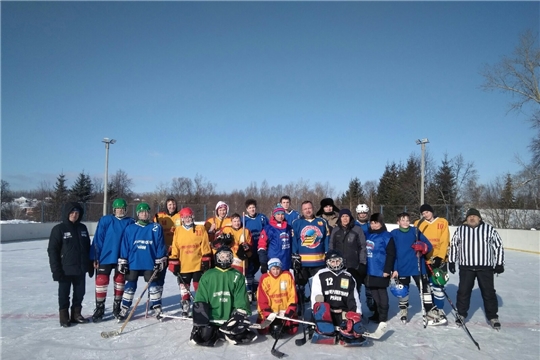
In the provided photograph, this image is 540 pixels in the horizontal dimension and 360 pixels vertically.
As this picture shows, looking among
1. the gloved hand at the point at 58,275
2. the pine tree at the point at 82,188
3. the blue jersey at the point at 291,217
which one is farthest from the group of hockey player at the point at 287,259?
the pine tree at the point at 82,188

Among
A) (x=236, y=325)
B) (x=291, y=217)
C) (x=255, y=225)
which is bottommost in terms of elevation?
(x=236, y=325)

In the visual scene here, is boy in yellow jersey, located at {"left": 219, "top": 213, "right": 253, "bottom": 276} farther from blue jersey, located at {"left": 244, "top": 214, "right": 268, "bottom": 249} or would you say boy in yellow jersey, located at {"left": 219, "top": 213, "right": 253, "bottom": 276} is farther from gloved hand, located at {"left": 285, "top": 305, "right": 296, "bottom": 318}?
gloved hand, located at {"left": 285, "top": 305, "right": 296, "bottom": 318}

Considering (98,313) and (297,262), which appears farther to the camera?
(297,262)

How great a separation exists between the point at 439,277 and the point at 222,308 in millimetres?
3013

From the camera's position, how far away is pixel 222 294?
4414 mm

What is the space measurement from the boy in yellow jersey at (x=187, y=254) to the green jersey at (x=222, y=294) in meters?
0.67

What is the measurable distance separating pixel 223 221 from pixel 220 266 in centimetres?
156

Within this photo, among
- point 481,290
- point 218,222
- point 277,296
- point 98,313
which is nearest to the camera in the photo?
point 277,296

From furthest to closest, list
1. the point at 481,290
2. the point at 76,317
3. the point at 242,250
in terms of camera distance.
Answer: the point at 242,250
the point at 481,290
the point at 76,317

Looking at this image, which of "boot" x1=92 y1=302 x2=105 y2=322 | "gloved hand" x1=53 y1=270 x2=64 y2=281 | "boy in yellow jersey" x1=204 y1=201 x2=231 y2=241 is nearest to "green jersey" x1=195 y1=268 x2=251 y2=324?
"boy in yellow jersey" x1=204 y1=201 x2=231 y2=241

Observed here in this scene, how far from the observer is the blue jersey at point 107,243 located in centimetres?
511

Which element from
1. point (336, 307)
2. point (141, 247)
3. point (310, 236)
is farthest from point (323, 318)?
point (141, 247)

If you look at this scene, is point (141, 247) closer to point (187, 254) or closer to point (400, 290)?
point (187, 254)

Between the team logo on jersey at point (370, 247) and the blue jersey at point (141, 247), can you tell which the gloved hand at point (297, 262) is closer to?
the team logo on jersey at point (370, 247)
